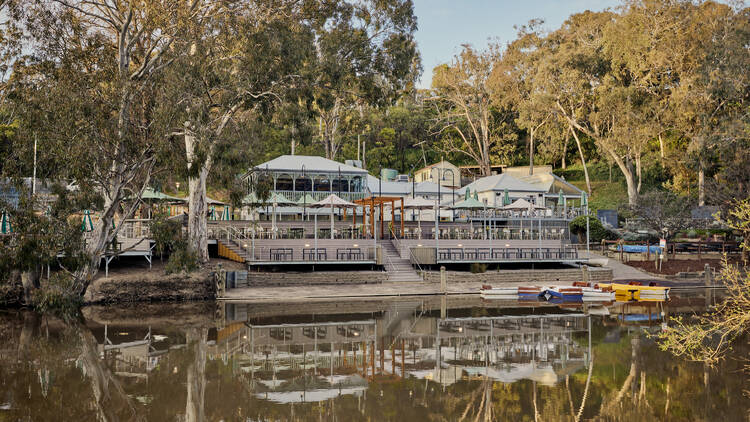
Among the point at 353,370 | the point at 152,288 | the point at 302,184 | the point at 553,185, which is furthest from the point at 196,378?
the point at 553,185

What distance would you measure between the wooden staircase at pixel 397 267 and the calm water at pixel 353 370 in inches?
334

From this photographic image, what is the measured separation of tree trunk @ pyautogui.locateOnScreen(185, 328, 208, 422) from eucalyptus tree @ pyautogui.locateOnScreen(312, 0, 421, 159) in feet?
55.2

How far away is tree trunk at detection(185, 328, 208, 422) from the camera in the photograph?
11986mm

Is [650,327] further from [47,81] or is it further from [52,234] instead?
[47,81]

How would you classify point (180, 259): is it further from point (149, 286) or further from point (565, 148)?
point (565, 148)

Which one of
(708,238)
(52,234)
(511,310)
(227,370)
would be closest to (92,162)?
(52,234)

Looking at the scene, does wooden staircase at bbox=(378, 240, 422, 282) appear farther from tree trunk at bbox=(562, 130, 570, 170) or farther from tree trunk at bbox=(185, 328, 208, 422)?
tree trunk at bbox=(562, 130, 570, 170)

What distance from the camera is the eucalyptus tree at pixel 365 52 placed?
32.2 m

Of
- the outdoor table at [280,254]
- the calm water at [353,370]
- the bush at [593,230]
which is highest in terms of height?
the bush at [593,230]

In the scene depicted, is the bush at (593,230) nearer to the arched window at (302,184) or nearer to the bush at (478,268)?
the bush at (478,268)

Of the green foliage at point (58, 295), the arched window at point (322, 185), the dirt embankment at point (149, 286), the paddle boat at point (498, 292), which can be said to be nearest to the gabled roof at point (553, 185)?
the arched window at point (322, 185)

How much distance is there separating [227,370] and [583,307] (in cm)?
1785

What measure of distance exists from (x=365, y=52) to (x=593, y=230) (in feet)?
77.3

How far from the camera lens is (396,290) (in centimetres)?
3080
